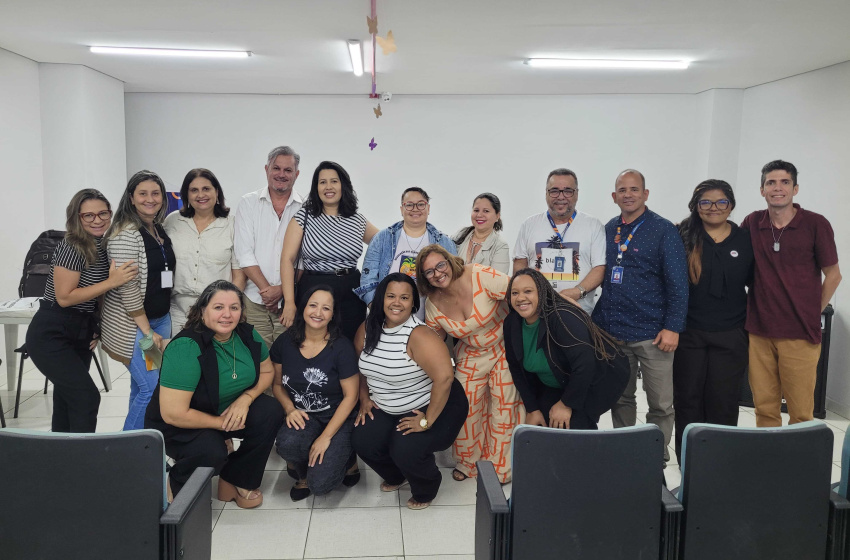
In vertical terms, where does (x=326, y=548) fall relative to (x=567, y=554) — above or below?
below

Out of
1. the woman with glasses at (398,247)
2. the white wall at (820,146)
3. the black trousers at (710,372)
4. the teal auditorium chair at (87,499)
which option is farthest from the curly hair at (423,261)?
the white wall at (820,146)

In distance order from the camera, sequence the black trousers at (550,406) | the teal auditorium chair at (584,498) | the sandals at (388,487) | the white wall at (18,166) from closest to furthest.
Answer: the teal auditorium chair at (584,498) < the black trousers at (550,406) < the sandals at (388,487) < the white wall at (18,166)

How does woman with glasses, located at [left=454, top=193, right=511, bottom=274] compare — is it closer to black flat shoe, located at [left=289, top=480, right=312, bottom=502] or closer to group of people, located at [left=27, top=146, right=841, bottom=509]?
group of people, located at [left=27, top=146, right=841, bottom=509]

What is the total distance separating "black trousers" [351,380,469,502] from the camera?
2.70 metres

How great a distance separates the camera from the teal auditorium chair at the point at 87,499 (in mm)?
1494

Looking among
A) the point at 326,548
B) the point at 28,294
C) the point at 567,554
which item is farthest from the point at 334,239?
the point at 28,294

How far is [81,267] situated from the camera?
109 inches

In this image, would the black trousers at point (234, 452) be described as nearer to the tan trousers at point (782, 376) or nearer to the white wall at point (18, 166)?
the tan trousers at point (782, 376)

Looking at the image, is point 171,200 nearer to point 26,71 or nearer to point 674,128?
point 26,71

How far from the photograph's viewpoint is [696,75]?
5371mm

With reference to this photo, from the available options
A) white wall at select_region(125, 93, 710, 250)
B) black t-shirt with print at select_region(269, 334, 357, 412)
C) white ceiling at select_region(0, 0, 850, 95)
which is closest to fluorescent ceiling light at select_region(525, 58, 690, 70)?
white ceiling at select_region(0, 0, 850, 95)

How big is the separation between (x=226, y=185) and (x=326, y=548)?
5.03m

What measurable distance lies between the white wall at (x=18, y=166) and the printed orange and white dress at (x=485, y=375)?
3.95m

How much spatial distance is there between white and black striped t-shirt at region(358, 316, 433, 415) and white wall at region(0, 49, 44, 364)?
12.1 ft
